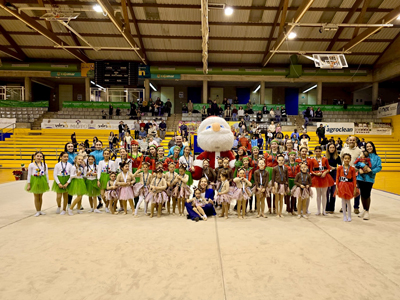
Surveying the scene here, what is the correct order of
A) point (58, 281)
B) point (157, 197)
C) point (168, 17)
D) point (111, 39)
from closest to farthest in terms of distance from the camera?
point (58, 281) → point (157, 197) → point (168, 17) → point (111, 39)

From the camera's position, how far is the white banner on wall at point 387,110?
17.8m

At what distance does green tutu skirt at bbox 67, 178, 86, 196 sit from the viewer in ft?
16.9

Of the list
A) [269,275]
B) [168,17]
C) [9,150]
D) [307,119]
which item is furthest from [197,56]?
[269,275]

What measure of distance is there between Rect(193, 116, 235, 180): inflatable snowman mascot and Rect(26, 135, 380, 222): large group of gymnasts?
152 millimetres

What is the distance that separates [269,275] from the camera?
9.02 ft

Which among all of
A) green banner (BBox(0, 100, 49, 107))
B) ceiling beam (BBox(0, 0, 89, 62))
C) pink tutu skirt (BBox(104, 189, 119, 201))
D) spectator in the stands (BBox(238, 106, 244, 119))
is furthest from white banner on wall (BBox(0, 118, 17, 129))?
pink tutu skirt (BBox(104, 189, 119, 201))

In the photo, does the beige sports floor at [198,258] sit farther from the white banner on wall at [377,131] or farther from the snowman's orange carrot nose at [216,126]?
the white banner on wall at [377,131]

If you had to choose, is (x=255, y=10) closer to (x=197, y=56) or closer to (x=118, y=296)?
(x=197, y=56)

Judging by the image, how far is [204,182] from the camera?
202 inches

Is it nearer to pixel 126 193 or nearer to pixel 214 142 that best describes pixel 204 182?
pixel 214 142

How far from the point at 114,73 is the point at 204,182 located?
54.7ft

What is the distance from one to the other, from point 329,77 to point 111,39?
16113 mm

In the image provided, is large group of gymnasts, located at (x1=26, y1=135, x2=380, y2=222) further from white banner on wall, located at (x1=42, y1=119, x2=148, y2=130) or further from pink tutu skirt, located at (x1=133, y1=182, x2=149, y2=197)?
white banner on wall, located at (x1=42, y1=119, x2=148, y2=130)

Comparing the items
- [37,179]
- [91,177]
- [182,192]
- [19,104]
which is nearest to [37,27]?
[19,104]
